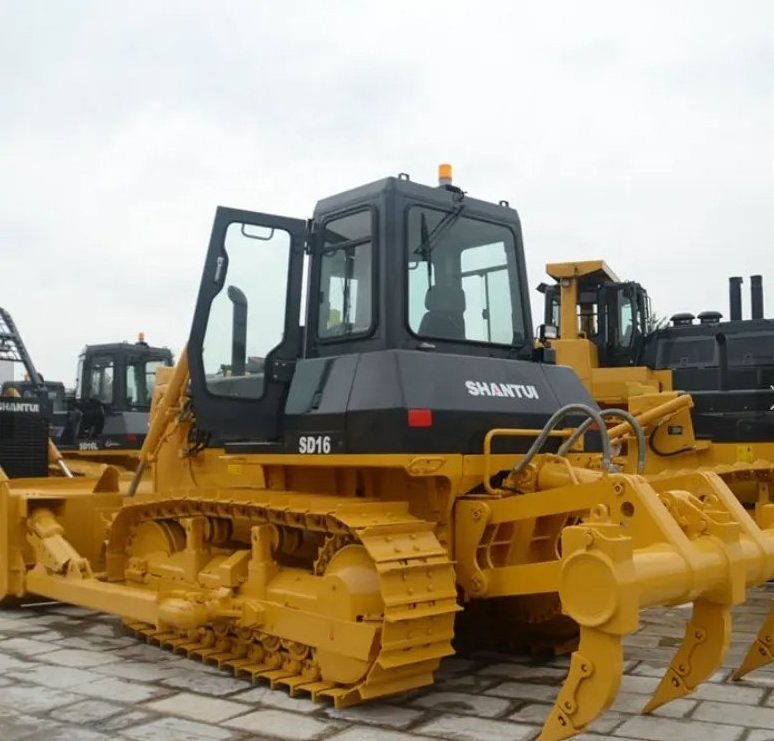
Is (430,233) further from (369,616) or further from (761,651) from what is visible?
(761,651)

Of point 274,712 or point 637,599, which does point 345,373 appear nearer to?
point 274,712

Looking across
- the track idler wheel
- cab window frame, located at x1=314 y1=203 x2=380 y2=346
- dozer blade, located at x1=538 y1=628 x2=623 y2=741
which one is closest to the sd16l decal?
cab window frame, located at x1=314 y1=203 x2=380 y2=346

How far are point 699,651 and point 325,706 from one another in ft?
5.97

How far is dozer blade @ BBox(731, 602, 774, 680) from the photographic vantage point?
16.6 ft

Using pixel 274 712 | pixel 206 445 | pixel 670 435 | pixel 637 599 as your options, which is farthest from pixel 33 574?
pixel 670 435

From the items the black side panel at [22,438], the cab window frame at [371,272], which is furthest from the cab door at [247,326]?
the black side panel at [22,438]

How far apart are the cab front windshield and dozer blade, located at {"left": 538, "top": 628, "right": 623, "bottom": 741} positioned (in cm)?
209

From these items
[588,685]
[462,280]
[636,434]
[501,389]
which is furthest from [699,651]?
[462,280]

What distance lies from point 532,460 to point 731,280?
7498 millimetres

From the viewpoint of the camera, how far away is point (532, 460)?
531cm

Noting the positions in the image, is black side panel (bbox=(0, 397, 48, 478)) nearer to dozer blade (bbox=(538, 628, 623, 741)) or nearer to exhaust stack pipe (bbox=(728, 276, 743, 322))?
dozer blade (bbox=(538, 628, 623, 741))

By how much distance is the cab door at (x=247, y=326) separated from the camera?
224 inches

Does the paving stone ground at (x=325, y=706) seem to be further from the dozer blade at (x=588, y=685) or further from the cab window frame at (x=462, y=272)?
the cab window frame at (x=462, y=272)

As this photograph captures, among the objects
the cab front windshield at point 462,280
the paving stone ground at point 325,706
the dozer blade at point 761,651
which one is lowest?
the paving stone ground at point 325,706
